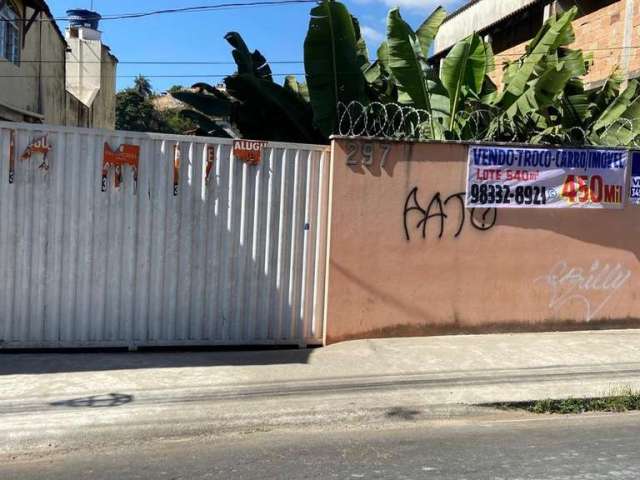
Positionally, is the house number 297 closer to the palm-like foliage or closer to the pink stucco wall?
the pink stucco wall

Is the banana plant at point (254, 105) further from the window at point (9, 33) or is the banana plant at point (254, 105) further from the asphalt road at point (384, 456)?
the asphalt road at point (384, 456)

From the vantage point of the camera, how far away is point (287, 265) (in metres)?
7.23

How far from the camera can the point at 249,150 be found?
7.00 m

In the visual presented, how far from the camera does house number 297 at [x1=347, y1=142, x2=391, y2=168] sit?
7273 mm

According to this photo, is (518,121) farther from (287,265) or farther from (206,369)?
(206,369)

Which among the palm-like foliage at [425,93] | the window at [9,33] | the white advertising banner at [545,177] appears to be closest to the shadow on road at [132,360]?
the white advertising banner at [545,177]

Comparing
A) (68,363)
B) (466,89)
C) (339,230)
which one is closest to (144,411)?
(68,363)

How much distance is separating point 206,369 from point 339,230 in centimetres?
218

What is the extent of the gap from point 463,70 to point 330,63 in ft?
6.47

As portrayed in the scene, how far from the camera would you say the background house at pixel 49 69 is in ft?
45.5
